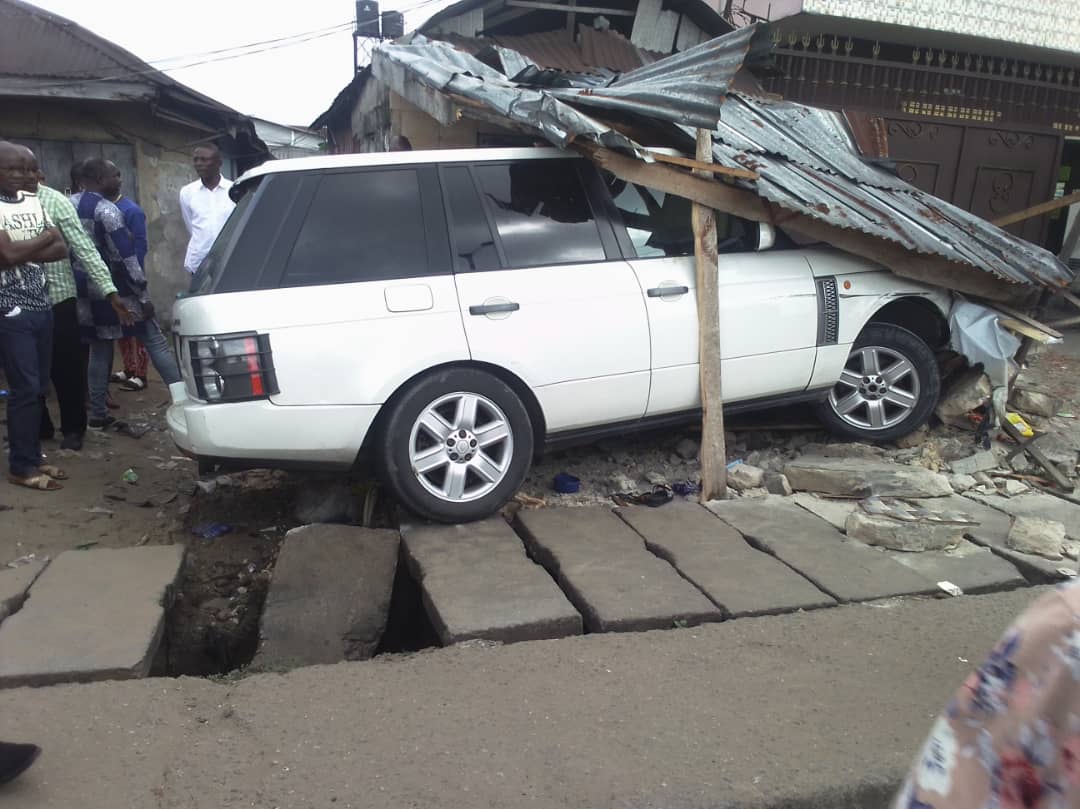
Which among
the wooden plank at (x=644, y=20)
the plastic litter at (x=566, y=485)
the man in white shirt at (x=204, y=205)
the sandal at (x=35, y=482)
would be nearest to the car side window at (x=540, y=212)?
the plastic litter at (x=566, y=485)

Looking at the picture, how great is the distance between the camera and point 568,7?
28.6 feet

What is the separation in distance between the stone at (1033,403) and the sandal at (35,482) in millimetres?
6465

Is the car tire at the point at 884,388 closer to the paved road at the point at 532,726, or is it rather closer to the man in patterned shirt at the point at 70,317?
the paved road at the point at 532,726

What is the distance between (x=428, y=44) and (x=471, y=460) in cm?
395

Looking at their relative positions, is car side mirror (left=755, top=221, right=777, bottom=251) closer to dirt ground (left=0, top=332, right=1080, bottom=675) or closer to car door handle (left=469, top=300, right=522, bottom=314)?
dirt ground (left=0, top=332, right=1080, bottom=675)

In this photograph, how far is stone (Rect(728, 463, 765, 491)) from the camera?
15.9ft

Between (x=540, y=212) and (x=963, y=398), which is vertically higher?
(x=540, y=212)

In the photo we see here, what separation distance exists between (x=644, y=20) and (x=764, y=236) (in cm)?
537

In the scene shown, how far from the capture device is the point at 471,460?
4.08 metres

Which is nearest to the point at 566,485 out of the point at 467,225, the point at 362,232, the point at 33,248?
the point at 467,225

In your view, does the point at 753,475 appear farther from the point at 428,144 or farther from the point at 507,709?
the point at 428,144

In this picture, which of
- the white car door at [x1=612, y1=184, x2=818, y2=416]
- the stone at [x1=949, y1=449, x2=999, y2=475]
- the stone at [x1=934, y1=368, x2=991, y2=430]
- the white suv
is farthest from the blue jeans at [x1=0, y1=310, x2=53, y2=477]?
the stone at [x1=934, y1=368, x2=991, y2=430]

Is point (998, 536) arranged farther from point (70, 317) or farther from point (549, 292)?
point (70, 317)

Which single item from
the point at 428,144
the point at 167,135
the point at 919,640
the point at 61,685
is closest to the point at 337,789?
the point at 61,685
